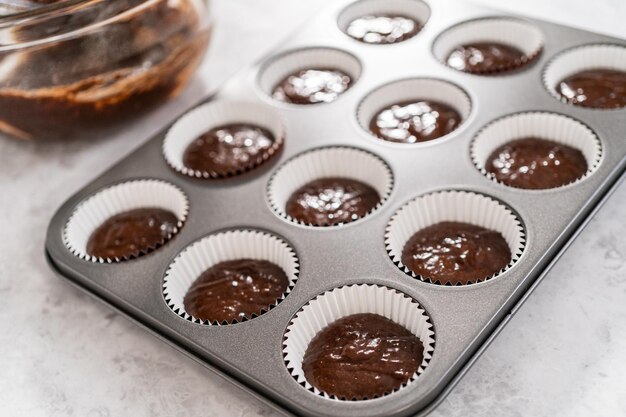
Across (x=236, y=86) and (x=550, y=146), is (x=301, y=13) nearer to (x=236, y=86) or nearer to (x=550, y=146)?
(x=236, y=86)

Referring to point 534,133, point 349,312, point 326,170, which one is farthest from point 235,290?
point 534,133

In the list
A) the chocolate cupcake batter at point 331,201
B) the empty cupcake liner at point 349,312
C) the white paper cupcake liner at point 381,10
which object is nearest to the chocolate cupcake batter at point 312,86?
the white paper cupcake liner at point 381,10

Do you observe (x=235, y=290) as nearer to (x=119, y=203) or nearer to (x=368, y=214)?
(x=368, y=214)

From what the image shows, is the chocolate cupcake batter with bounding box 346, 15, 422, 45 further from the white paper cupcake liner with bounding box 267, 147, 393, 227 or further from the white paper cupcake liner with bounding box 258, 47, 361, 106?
the white paper cupcake liner with bounding box 267, 147, 393, 227

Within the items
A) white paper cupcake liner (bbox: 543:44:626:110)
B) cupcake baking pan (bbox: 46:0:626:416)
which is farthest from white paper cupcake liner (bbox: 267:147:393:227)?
white paper cupcake liner (bbox: 543:44:626:110)

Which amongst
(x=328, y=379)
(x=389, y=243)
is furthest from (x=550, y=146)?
(x=328, y=379)

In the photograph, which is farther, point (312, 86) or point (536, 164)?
point (312, 86)
